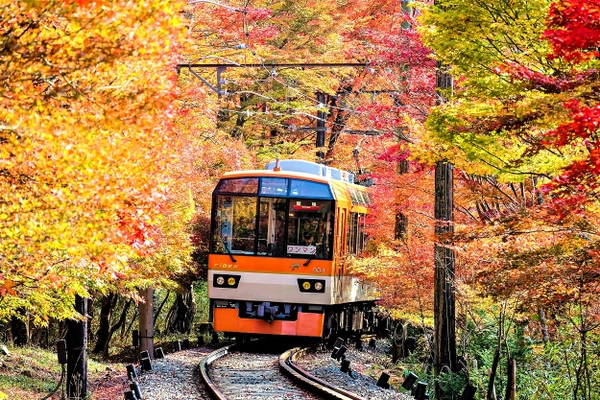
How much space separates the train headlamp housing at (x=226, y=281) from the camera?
56.6 feet

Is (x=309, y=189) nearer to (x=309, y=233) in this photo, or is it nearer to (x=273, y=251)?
(x=309, y=233)

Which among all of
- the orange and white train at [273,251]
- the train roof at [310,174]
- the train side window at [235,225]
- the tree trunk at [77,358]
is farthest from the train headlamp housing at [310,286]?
the tree trunk at [77,358]

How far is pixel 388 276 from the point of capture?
15984 millimetres

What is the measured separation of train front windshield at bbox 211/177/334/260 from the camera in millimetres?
17062

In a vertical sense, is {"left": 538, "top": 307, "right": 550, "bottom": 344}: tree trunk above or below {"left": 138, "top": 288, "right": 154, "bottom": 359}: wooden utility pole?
above

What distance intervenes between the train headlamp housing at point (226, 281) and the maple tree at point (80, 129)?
25.7 feet

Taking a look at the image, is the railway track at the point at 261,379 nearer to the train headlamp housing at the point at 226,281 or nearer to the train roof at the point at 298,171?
the train headlamp housing at the point at 226,281

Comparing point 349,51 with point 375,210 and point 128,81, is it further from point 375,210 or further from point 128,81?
point 128,81

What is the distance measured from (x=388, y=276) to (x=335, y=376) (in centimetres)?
264

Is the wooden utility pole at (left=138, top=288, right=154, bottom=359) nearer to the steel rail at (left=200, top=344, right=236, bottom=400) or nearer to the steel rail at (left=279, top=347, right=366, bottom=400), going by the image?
the steel rail at (left=200, top=344, right=236, bottom=400)

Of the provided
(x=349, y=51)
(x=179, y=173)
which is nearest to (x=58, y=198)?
(x=179, y=173)

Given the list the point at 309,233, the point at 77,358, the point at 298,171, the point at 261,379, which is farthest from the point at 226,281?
the point at 261,379

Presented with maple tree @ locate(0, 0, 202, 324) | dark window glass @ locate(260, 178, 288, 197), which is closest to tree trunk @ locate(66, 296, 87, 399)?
dark window glass @ locate(260, 178, 288, 197)

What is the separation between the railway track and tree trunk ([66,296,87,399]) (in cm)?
199
